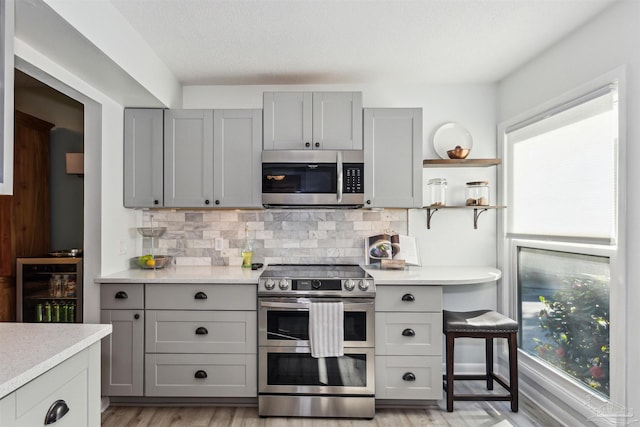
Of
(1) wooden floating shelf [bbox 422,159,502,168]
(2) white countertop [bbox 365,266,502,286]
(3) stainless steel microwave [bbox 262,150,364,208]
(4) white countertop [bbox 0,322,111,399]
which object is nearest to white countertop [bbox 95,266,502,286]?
(2) white countertop [bbox 365,266,502,286]

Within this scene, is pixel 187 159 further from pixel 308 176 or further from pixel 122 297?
pixel 122 297

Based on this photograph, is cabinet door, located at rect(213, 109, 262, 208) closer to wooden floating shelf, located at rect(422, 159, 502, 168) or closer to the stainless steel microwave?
the stainless steel microwave

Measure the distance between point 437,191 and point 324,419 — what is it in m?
1.98

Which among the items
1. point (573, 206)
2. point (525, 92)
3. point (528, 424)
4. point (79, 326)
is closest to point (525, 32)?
point (525, 92)

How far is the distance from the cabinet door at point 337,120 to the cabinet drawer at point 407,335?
132cm

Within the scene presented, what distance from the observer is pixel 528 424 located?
2.48 metres

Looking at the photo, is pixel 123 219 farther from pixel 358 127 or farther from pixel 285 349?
pixel 358 127

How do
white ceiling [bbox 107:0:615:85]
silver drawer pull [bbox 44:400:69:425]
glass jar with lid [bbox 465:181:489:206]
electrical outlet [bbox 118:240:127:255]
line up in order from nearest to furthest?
silver drawer pull [bbox 44:400:69:425] < white ceiling [bbox 107:0:615:85] < electrical outlet [bbox 118:240:127:255] < glass jar with lid [bbox 465:181:489:206]

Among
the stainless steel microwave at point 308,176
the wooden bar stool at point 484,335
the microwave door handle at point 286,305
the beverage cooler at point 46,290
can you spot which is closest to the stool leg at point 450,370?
the wooden bar stool at point 484,335

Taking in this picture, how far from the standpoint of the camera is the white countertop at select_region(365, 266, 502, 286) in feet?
8.66

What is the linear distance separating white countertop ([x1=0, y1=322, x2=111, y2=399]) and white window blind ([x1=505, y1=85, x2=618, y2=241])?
255 cm

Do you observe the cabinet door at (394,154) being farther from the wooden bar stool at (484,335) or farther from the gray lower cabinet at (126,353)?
the gray lower cabinet at (126,353)

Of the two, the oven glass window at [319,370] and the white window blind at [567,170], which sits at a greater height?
the white window blind at [567,170]

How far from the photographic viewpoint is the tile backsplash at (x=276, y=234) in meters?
3.35
